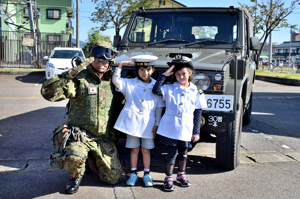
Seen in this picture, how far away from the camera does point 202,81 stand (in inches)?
153

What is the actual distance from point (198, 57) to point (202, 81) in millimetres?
469

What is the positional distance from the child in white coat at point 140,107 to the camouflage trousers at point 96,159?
0.21m

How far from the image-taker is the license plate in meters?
3.80

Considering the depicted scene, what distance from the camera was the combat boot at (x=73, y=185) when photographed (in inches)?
139

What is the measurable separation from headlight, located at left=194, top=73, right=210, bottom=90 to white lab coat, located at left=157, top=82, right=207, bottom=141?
0.16m

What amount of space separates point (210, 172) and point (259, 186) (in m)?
0.66

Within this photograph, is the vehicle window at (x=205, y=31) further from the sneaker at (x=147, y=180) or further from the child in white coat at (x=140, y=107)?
the sneaker at (x=147, y=180)

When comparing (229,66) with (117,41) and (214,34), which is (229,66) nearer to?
(214,34)

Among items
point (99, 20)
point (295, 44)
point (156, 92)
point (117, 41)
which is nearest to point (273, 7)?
point (99, 20)

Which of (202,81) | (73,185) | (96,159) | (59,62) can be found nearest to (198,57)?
(202,81)

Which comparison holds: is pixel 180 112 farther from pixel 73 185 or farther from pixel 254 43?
pixel 254 43

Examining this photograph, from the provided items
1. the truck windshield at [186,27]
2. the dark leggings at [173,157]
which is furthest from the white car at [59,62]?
the dark leggings at [173,157]

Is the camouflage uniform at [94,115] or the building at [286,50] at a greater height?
the building at [286,50]

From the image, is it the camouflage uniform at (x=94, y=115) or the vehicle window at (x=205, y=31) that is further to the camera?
the vehicle window at (x=205, y=31)
